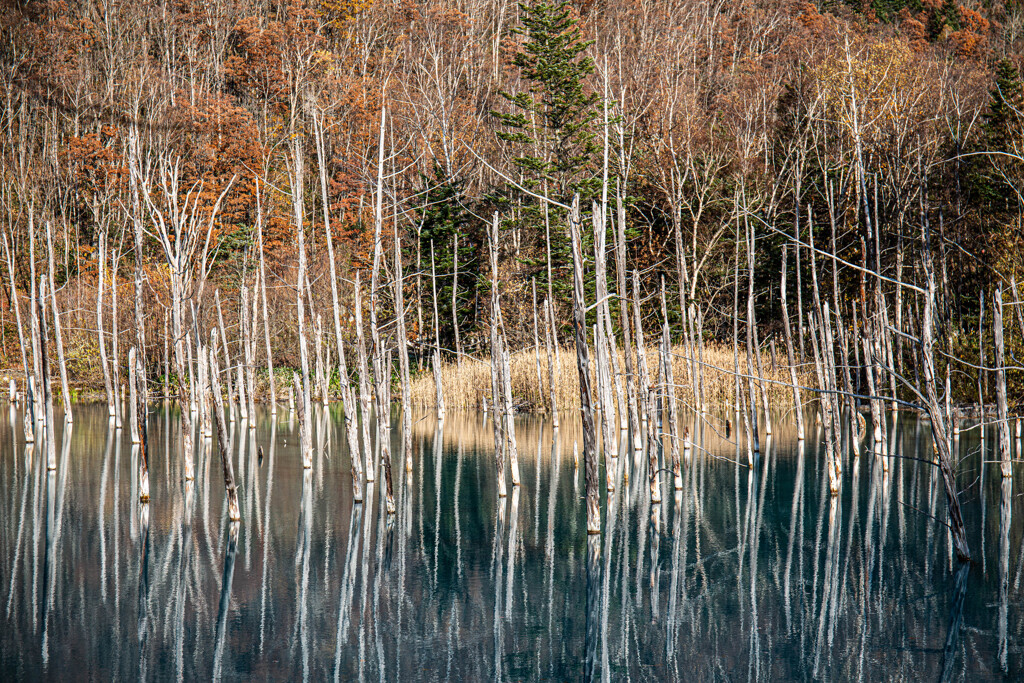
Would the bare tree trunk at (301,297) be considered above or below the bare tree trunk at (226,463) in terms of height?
above

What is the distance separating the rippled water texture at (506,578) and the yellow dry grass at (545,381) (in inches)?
277

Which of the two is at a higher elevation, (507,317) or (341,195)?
(341,195)

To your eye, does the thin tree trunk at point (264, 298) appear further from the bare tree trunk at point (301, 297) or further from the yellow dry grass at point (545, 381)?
the yellow dry grass at point (545, 381)

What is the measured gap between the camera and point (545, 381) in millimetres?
23453

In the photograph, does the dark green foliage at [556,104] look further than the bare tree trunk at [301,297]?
Yes

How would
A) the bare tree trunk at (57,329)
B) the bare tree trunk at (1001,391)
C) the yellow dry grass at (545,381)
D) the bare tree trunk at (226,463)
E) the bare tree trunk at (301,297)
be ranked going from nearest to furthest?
1. the bare tree trunk at (226,463)
2. the bare tree trunk at (1001,391)
3. the bare tree trunk at (301,297)
4. the bare tree trunk at (57,329)
5. the yellow dry grass at (545,381)

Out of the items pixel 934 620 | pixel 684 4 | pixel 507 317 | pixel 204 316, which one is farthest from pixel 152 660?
pixel 684 4

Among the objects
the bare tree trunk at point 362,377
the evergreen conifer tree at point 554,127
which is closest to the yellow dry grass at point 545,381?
the evergreen conifer tree at point 554,127

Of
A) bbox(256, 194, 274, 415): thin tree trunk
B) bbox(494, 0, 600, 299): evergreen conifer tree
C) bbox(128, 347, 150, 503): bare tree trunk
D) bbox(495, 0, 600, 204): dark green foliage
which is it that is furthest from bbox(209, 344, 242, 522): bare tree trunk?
bbox(495, 0, 600, 204): dark green foliage

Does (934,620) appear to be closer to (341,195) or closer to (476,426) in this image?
(476,426)

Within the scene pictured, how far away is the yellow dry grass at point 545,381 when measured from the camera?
886 inches

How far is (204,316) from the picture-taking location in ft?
89.4

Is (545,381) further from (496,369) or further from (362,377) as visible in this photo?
(362,377)

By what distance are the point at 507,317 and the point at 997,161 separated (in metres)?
12.9
